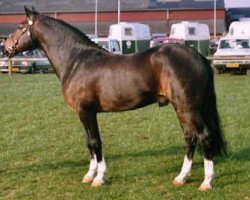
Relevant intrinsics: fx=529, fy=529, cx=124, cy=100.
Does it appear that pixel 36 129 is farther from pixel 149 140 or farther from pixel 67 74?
pixel 67 74

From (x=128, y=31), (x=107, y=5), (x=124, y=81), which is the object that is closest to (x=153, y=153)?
(x=124, y=81)

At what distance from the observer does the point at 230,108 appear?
1416 centimetres

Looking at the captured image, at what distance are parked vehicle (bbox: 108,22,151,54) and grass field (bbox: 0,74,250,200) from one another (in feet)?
78.3

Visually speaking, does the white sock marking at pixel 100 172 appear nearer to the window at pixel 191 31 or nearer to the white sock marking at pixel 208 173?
the white sock marking at pixel 208 173

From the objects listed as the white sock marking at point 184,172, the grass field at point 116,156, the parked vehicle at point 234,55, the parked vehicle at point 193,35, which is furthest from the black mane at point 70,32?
the parked vehicle at point 193,35

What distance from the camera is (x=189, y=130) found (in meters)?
7.04

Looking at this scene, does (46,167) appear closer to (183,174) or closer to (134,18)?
(183,174)

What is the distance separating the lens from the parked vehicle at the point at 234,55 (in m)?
29.0

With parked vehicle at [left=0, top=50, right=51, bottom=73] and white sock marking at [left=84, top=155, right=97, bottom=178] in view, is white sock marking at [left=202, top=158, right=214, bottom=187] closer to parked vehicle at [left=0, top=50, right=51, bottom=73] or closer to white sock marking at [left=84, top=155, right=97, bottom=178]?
white sock marking at [left=84, top=155, right=97, bottom=178]

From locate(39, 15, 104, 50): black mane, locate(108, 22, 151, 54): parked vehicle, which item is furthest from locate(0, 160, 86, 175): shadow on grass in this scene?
locate(108, 22, 151, 54): parked vehicle

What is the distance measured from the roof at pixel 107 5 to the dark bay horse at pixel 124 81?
5957 cm

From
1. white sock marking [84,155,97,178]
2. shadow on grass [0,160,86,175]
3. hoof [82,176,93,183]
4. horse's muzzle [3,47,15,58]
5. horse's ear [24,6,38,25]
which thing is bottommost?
shadow on grass [0,160,86,175]

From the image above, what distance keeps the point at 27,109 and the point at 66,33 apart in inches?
296

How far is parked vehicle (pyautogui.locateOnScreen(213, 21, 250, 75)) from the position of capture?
2897 cm
